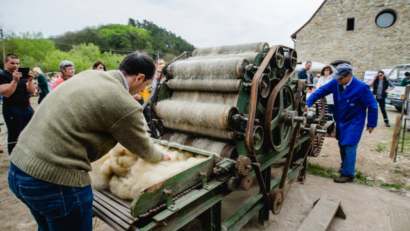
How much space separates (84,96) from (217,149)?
158 cm

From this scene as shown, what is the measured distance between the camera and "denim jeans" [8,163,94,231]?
144cm

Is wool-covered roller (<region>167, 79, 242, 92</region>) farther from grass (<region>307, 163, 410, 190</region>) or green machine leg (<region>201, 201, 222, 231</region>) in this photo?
grass (<region>307, 163, 410, 190</region>)

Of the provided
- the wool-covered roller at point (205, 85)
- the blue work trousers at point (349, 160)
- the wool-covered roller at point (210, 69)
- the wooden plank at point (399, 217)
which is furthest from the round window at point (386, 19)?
the wool-covered roller at point (205, 85)

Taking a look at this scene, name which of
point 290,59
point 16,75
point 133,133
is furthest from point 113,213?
point 16,75

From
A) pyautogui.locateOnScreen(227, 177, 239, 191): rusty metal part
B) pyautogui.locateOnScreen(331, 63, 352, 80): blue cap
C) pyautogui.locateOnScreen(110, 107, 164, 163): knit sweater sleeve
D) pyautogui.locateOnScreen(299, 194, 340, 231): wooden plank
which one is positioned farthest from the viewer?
pyautogui.locateOnScreen(331, 63, 352, 80): blue cap

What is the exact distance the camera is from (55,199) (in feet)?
4.75

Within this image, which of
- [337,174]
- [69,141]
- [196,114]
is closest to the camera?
[69,141]

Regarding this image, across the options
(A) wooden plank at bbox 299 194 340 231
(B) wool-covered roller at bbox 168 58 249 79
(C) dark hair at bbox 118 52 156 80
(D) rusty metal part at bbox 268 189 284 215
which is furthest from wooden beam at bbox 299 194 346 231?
(C) dark hair at bbox 118 52 156 80

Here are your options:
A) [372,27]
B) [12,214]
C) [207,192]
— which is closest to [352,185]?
[207,192]

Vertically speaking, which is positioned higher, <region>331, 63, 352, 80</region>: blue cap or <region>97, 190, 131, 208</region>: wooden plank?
<region>331, 63, 352, 80</region>: blue cap

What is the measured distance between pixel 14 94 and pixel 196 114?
12.2 ft

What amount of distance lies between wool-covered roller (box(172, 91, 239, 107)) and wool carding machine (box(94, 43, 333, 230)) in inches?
0.5

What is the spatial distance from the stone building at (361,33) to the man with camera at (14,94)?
62.6 feet

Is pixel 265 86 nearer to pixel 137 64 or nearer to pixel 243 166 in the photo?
pixel 243 166
